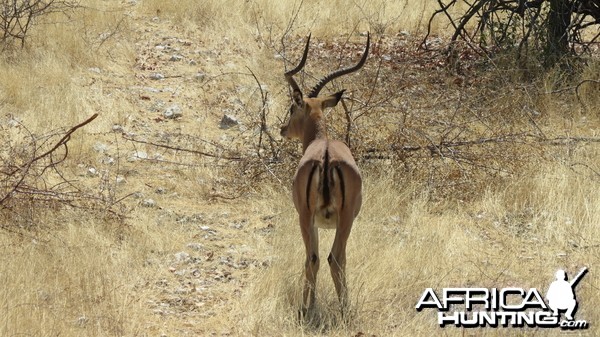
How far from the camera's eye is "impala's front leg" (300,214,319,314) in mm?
5980

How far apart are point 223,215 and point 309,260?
2.35 meters

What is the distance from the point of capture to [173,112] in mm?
10672

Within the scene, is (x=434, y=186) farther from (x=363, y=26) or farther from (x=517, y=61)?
(x=363, y=26)

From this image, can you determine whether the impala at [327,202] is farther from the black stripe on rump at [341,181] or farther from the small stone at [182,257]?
the small stone at [182,257]

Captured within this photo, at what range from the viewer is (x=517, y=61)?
11.3 m

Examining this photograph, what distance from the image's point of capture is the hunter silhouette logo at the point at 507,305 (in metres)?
5.74

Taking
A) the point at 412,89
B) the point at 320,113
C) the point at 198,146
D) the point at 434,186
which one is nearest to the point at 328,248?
the point at 320,113

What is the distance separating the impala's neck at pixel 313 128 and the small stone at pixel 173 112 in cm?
386

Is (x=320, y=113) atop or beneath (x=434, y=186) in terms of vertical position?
atop

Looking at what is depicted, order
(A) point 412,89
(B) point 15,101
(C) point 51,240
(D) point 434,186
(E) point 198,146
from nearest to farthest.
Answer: (C) point 51,240, (D) point 434,186, (E) point 198,146, (B) point 15,101, (A) point 412,89

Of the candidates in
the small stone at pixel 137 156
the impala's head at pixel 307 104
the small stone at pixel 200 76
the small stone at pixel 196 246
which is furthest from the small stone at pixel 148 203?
the small stone at pixel 200 76

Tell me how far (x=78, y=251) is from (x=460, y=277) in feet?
8.84

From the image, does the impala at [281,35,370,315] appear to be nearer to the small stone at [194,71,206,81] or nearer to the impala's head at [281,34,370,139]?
the impala's head at [281,34,370,139]

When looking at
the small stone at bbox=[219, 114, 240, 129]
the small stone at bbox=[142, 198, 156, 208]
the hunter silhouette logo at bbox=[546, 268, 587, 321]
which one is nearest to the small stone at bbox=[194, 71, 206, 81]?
the small stone at bbox=[219, 114, 240, 129]
